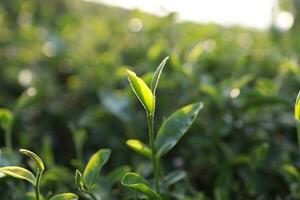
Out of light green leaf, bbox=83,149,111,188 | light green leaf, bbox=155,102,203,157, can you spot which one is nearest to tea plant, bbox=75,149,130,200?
light green leaf, bbox=83,149,111,188

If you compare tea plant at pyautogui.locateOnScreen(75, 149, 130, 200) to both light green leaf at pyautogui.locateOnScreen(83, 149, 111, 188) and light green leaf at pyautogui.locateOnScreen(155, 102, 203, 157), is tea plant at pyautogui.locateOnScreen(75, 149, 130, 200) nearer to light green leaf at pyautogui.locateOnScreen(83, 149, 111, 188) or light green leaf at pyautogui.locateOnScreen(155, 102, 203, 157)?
light green leaf at pyautogui.locateOnScreen(83, 149, 111, 188)

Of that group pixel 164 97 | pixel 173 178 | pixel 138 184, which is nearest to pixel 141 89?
pixel 138 184

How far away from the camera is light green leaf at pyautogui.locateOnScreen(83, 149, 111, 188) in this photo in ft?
2.80

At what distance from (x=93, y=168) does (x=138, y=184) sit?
0.42 ft

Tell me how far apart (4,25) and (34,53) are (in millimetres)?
361

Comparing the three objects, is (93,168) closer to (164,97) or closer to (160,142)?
(160,142)

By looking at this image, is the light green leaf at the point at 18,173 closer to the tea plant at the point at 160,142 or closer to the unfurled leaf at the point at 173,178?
the tea plant at the point at 160,142

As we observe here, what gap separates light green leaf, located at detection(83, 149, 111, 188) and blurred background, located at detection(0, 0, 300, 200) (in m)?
0.20

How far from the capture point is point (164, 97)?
56.9 inches

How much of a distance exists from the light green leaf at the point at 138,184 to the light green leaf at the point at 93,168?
0.08 metres

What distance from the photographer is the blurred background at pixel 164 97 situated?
1138 millimetres

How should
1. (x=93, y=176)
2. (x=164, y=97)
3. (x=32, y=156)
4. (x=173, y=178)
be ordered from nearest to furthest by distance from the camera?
(x=32, y=156)
(x=93, y=176)
(x=173, y=178)
(x=164, y=97)

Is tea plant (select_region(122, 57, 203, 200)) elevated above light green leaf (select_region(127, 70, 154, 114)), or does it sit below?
below

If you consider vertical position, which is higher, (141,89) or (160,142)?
(141,89)
